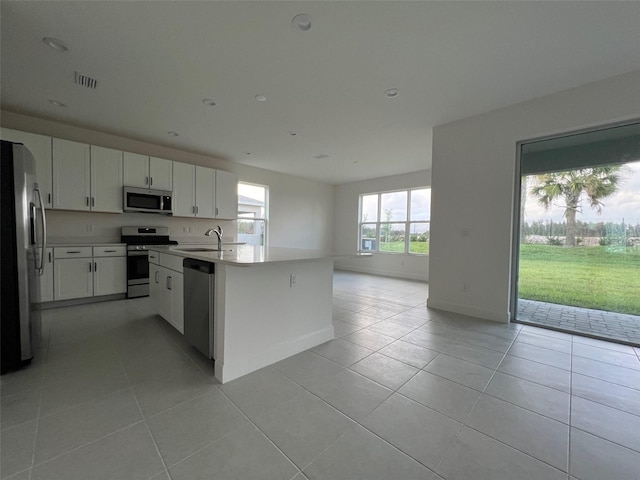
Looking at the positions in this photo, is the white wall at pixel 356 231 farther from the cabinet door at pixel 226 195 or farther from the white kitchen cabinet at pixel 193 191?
the white kitchen cabinet at pixel 193 191

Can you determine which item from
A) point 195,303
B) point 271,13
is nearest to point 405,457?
point 195,303

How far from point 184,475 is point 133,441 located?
0.42m

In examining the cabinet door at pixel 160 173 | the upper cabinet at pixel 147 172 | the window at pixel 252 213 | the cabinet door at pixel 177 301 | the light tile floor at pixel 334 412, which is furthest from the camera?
the window at pixel 252 213

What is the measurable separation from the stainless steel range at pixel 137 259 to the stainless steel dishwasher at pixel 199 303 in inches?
88.9

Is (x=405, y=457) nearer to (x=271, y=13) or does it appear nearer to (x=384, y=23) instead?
(x=384, y=23)

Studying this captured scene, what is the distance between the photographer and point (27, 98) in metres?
3.12

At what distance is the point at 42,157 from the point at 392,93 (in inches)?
187

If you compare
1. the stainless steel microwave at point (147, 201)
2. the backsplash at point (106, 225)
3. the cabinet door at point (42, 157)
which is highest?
the cabinet door at point (42, 157)

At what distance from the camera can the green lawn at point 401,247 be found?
6469 millimetres

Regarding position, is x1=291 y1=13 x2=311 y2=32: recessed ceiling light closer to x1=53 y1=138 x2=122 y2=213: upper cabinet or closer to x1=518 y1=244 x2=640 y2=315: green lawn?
x1=518 y1=244 x2=640 y2=315: green lawn

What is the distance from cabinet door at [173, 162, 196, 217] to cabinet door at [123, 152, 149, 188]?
46cm

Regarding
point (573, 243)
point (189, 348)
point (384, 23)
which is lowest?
point (189, 348)

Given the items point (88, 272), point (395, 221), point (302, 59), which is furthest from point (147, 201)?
point (395, 221)

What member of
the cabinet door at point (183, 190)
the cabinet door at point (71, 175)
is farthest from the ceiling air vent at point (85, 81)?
the cabinet door at point (183, 190)
